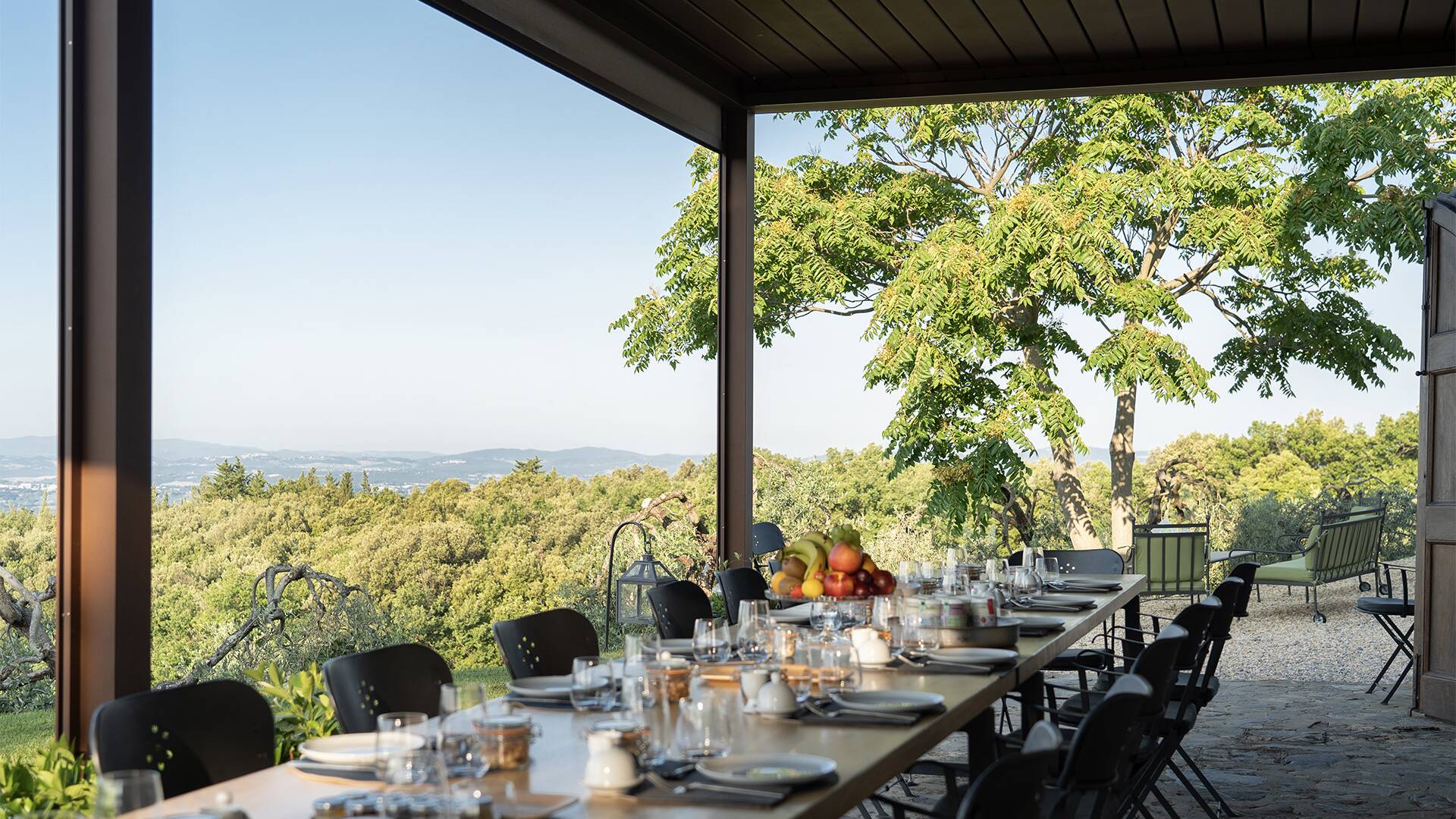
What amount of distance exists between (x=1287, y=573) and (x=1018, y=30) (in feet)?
19.2

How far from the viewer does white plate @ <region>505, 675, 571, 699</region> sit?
8.76 feet

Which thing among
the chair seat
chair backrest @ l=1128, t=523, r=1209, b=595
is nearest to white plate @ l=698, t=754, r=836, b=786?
the chair seat

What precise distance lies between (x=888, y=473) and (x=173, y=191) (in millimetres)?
6043

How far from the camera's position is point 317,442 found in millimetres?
8945

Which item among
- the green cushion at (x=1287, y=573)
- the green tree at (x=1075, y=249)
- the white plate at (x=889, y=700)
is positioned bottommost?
the green cushion at (x=1287, y=573)

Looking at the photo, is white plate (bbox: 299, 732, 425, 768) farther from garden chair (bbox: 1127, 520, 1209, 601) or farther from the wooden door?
garden chair (bbox: 1127, 520, 1209, 601)

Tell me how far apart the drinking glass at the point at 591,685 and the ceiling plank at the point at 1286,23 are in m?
4.48

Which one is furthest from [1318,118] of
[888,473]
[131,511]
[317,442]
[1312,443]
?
[131,511]

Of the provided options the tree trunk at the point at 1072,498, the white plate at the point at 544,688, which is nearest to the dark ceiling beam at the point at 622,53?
the white plate at the point at 544,688

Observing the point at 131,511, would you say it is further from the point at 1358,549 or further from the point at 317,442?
the point at 1358,549

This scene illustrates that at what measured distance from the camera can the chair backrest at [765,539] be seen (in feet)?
24.4

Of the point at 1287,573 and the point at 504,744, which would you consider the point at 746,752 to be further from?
the point at 1287,573

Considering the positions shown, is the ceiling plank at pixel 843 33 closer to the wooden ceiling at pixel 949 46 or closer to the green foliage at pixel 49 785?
the wooden ceiling at pixel 949 46

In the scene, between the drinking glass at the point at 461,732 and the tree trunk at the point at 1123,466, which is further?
the tree trunk at the point at 1123,466
